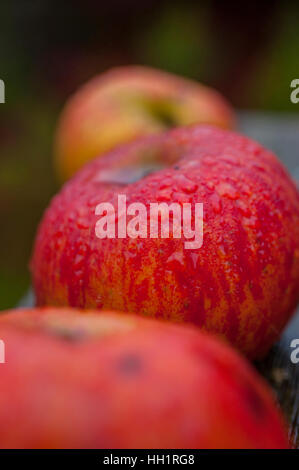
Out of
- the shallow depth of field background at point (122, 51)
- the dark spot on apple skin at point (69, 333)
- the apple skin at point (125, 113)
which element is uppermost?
the shallow depth of field background at point (122, 51)

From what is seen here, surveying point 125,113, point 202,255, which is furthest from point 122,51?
point 202,255

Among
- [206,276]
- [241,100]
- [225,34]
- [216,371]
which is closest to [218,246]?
[206,276]

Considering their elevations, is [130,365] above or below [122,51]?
below

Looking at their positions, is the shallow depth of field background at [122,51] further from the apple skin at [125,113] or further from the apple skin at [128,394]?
the apple skin at [128,394]

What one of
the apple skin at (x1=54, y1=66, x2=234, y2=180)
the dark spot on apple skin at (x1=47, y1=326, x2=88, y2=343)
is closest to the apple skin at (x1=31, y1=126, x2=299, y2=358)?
the dark spot on apple skin at (x1=47, y1=326, x2=88, y2=343)

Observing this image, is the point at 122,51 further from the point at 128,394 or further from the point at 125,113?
the point at 128,394

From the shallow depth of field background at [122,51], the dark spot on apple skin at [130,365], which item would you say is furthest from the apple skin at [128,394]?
the shallow depth of field background at [122,51]

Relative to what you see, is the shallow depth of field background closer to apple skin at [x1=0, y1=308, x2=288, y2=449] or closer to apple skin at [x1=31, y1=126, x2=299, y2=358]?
apple skin at [x1=31, y1=126, x2=299, y2=358]
